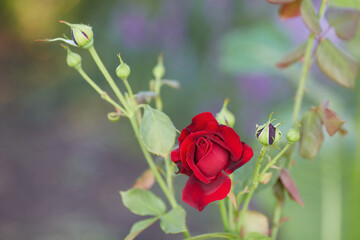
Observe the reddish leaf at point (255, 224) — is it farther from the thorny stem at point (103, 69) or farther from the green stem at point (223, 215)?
the thorny stem at point (103, 69)

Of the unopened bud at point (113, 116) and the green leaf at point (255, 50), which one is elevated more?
the green leaf at point (255, 50)

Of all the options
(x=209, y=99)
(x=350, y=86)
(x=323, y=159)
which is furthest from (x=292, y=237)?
(x=209, y=99)

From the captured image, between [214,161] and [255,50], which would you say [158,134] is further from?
[255,50]

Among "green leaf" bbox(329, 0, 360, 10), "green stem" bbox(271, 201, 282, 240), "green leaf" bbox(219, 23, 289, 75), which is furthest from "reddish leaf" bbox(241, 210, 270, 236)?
"green leaf" bbox(219, 23, 289, 75)

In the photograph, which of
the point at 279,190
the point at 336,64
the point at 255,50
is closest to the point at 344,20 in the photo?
the point at 336,64

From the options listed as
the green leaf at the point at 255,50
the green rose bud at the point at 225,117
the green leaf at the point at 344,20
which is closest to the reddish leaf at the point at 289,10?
the green leaf at the point at 344,20

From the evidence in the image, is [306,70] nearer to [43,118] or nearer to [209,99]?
[209,99]
